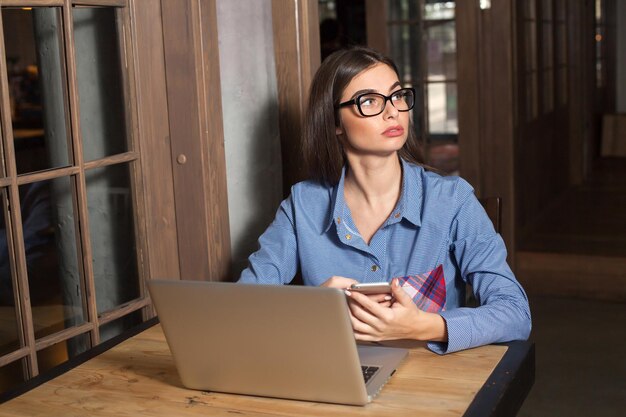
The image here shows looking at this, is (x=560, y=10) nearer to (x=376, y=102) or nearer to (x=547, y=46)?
(x=547, y=46)

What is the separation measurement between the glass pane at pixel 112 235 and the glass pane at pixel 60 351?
0.33ft

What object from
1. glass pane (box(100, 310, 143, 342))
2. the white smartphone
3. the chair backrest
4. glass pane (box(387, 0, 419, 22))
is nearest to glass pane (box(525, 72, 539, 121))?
glass pane (box(387, 0, 419, 22))

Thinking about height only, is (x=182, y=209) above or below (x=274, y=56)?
below

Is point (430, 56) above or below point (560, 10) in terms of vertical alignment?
below

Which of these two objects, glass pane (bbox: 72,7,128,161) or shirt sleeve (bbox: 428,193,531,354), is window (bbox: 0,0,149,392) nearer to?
glass pane (bbox: 72,7,128,161)

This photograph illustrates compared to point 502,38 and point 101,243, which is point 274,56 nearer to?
point 101,243

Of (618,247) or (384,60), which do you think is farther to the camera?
(618,247)

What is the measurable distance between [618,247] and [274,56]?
319cm

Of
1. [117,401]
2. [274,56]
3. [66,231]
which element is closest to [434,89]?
[274,56]

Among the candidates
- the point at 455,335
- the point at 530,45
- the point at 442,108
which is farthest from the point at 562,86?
the point at 455,335

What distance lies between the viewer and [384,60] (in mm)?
2203

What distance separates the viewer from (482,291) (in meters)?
1.94

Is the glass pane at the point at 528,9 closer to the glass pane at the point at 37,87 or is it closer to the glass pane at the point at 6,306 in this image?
the glass pane at the point at 37,87

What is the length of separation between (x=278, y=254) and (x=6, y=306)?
2.15 ft
